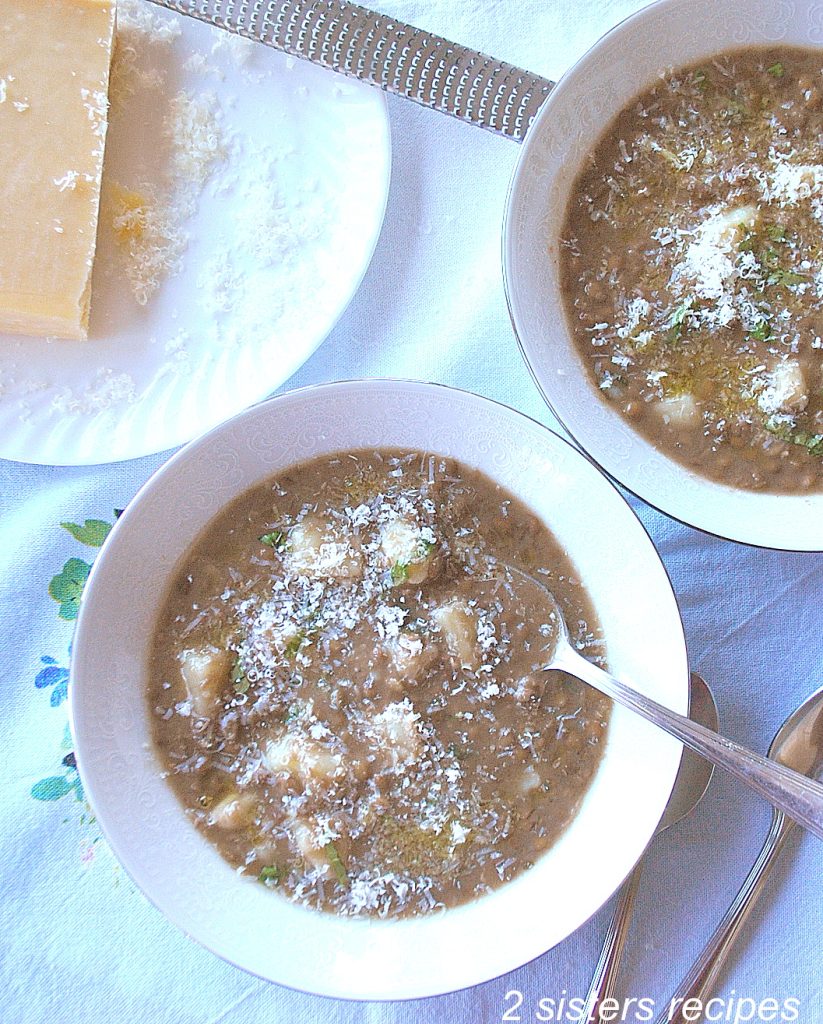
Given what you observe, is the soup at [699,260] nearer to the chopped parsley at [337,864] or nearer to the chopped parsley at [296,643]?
the chopped parsley at [296,643]

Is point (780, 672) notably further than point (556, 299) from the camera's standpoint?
Yes

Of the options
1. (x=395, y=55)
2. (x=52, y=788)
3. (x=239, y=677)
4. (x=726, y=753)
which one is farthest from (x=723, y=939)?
(x=395, y=55)

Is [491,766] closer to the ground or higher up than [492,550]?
closer to the ground

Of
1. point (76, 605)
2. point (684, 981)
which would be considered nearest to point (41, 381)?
point (76, 605)

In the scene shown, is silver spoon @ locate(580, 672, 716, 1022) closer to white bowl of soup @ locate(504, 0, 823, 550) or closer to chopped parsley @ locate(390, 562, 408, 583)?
white bowl of soup @ locate(504, 0, 823, 550)

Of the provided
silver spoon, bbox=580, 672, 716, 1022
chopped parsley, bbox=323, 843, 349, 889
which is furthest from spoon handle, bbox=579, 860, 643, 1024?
chopped parsley, bbox=323, 843, 349, 889

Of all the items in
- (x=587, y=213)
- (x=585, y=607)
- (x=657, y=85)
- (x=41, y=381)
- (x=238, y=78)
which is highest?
(x=657, y=85)

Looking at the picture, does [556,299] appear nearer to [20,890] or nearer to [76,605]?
[76,605]

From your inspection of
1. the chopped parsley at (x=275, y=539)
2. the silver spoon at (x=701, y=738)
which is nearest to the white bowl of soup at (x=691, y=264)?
the silver spoon at (x=701, y=738)
